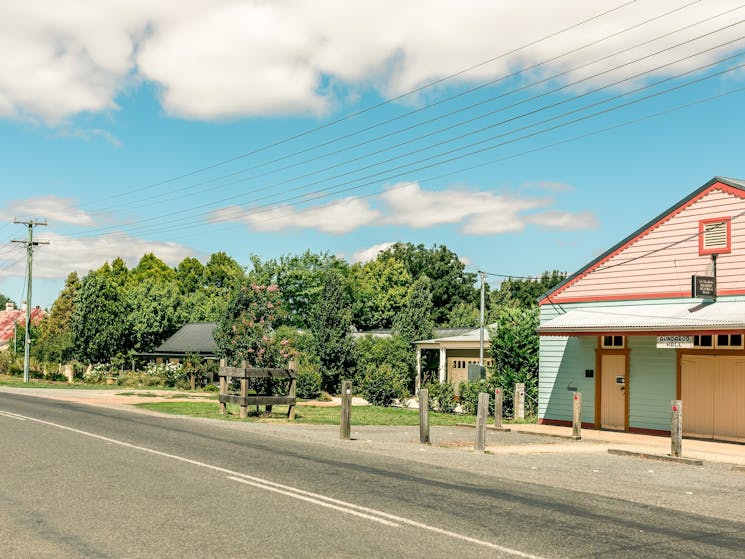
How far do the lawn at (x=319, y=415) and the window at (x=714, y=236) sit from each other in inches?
346

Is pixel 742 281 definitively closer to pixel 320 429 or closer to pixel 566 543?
pixel 320 429

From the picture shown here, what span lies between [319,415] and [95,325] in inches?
1523

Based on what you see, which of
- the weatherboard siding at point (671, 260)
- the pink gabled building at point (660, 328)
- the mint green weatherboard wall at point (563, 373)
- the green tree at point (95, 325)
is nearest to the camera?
the pink gabled building at point (660, 328)

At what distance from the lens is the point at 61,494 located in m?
9.24

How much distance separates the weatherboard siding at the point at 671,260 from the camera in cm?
1970

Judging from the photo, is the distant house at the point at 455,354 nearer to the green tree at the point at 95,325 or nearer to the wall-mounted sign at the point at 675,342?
the wall-mounted sign at the point at 675,342

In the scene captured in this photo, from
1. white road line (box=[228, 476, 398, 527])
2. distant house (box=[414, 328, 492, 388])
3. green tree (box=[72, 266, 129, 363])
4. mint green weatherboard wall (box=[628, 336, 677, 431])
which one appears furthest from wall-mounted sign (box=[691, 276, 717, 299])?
green tree (box=[72, 266, 129, 363])

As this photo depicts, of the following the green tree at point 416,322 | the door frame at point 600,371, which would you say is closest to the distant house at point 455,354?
the green tree at point 416,322

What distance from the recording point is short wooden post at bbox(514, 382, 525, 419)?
2506 cm

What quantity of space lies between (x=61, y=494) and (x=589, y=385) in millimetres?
17234

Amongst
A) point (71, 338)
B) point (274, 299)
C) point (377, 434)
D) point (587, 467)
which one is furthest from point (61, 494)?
point (71, 338)

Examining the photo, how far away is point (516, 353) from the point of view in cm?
2628

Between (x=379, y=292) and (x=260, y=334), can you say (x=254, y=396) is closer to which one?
(x=260, y=334)

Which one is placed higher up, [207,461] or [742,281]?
[742,281]
